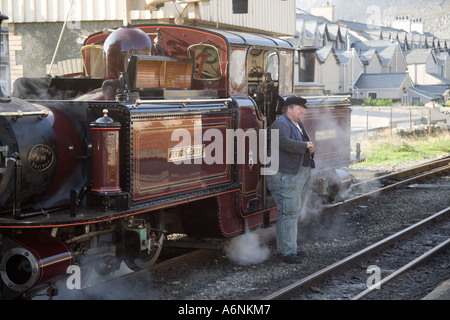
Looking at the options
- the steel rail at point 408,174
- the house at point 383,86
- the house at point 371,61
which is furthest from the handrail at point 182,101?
the house at point 371,61

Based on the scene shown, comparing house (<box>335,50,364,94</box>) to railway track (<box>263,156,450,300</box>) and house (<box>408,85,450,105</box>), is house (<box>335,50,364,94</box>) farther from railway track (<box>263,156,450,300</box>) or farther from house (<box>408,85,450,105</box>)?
railway track (<box>263,156,450,300</box>)

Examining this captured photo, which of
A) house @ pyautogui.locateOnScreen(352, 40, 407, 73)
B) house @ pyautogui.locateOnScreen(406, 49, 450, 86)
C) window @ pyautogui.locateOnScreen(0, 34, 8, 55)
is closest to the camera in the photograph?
window @ pyautogui.locateOnScreen(0, 34, 8, 55)

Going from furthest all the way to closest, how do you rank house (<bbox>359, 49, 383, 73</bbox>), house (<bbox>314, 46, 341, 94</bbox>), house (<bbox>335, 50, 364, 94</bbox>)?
house (<bbox>359, 49, 383, 73</bbox>), house (<bbox>335, 50, 364, 94</bbox>), house (<bbox>314, 46, 341, 94</bbox>)

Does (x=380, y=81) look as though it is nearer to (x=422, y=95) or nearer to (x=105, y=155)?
(x=422, y=95)

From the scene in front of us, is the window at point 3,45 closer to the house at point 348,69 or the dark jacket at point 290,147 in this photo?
the dark jacket at point 290,147

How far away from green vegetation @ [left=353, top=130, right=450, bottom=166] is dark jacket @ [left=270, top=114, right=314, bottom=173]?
Answer: 9043 millimetres

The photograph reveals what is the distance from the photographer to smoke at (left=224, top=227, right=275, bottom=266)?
23.3ft

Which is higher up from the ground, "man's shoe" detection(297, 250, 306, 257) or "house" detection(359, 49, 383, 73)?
"house" detection(359, 49, 383, 73)

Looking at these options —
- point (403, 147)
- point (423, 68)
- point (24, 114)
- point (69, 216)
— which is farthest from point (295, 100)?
point (423, 68)

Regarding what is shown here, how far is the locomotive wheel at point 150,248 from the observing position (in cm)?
577

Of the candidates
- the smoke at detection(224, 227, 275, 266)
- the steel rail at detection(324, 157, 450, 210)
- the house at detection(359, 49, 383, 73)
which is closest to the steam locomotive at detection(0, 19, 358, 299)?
the smoke at detection(224, 227, 275, 266)

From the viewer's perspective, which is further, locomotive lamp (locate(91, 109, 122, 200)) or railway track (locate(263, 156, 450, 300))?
railway track (locate(263, 156, 450, 300))
